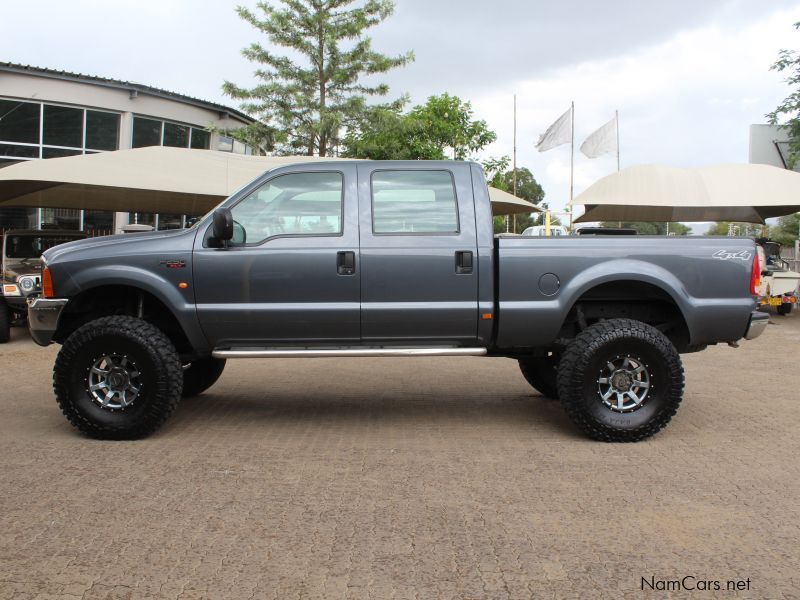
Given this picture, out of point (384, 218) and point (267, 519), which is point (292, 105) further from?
point (267, 519)

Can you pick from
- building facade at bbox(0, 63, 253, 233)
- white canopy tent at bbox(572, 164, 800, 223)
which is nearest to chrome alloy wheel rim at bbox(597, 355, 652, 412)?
white canopy tent at bbox(572, 164, 800, 223)

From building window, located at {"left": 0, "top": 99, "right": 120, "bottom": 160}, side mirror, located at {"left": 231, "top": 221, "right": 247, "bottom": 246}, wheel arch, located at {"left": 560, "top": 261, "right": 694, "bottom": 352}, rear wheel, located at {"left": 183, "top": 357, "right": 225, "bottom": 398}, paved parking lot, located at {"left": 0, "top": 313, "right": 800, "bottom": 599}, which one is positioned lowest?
paved parking lot, located at {"left": 0, "top": 313, "right": 800, "bottom": 599}

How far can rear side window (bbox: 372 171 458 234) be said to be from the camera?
19.4 feet

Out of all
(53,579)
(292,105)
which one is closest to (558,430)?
(53,579)

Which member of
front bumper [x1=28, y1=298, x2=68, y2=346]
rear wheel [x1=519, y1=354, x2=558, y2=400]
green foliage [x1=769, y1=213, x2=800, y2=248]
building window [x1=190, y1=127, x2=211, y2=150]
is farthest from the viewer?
green foliage [x1=769, y1=213, x2=800, y2=248]

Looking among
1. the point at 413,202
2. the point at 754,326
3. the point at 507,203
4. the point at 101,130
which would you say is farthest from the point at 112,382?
the point at 101,130

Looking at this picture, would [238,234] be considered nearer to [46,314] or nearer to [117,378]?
[117,378]

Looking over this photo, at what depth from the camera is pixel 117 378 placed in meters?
5.78

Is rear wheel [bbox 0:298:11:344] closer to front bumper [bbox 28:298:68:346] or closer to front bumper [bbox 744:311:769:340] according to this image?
front bumper [bbox 28:298:68:346]

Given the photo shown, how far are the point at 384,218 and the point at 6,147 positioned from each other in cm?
2100

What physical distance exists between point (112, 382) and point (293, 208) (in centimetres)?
185

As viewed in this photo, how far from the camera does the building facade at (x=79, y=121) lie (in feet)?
75.6

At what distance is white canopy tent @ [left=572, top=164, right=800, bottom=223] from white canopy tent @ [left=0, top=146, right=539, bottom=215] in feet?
21.1

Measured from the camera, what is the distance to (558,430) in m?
6.11
